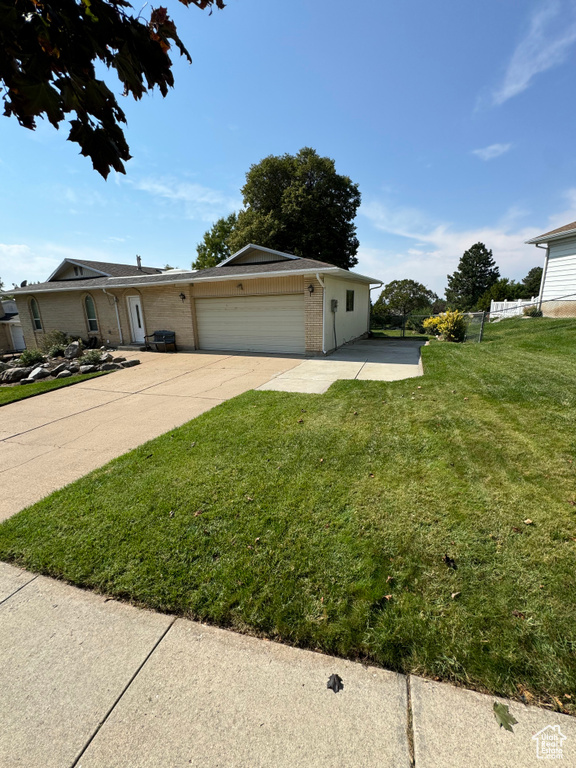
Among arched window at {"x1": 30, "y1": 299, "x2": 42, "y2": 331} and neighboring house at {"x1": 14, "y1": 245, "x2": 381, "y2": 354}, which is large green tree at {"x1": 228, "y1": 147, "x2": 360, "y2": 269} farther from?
arched window at {"x1": 30, "y1": 299, "x2": 42, "y2": 331}

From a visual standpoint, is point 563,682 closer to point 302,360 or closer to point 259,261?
point 302,360

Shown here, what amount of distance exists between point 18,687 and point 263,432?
3.18 m

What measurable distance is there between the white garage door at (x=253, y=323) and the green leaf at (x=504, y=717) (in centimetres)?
1048

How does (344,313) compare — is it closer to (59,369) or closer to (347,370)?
(347,370)

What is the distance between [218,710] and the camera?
4.98 ft

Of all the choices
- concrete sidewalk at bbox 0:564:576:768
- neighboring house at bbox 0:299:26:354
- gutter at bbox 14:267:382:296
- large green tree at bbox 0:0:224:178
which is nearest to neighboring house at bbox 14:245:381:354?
gutter at bbox 14:267:382:296

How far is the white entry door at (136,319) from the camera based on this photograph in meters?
14.5

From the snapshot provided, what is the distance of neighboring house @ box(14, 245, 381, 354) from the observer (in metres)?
11.1

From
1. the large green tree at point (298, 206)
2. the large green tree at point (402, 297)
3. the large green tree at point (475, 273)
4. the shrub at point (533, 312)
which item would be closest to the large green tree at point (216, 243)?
the large green tree at point (298, 206)

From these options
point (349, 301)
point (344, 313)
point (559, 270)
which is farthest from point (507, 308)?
point (344, 313)

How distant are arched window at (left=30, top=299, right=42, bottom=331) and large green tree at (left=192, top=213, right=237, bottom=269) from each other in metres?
20.8

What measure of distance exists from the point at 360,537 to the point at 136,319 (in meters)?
14.6

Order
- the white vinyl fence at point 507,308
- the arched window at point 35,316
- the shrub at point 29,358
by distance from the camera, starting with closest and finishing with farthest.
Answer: the shrub at point 29,358 → the arched window at point 35,316 → the white vinyl fence at point 507,308

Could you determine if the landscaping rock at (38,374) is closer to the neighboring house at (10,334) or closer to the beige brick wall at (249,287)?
the beige brick wall at (249,287)
